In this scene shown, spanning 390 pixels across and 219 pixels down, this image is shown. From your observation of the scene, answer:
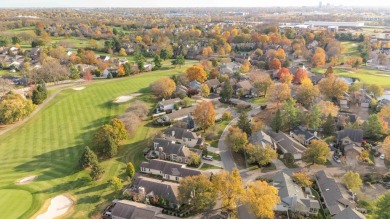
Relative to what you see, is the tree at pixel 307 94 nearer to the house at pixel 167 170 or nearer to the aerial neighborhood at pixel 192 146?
the aerial neighborhood at pixel 192 146

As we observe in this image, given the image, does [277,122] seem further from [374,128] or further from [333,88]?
[333,88]

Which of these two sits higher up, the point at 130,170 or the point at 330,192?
the point at 130,170

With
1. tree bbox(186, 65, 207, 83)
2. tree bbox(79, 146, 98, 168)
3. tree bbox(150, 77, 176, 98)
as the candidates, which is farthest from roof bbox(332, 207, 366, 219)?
tree bbox(186, 65, 207, 83)

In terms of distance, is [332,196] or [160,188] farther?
[160,188]

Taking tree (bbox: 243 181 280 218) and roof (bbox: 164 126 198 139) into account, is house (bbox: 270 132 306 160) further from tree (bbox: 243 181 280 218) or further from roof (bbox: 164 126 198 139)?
tree (bbox: 243 181 280 218)

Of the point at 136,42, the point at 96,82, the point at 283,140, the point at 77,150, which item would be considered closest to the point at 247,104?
the point at 283,140

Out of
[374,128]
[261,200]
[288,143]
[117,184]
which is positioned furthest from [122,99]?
[374,128]

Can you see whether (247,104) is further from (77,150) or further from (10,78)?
(10,78)
